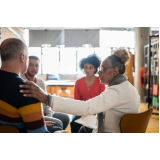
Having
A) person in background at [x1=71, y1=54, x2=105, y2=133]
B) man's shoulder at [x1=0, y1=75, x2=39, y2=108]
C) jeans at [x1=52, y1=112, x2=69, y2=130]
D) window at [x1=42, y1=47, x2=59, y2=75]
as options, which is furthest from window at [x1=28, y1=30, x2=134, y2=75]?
man's shoulder at [x1=0, y1=75, x2=39, y2=108]

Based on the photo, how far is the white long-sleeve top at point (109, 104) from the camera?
3.98ft

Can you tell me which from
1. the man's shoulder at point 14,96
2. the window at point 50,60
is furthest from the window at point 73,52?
the man's shoulder at point 14,96

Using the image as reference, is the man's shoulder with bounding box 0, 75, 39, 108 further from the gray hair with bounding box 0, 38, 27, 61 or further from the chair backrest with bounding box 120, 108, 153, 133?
the chair backrest with bounding box 120, 108, 153, 133

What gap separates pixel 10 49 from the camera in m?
1.09

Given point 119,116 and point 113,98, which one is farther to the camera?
point 119,116

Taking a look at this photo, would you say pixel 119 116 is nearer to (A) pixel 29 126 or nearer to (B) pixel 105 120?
(B) pixel 105 120

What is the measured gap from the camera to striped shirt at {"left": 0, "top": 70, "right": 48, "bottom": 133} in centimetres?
100

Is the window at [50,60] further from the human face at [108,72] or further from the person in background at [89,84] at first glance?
the human face at [108,72]

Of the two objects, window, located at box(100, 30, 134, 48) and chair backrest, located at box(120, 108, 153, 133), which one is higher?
window, located at box(100, 30, 134, 48)

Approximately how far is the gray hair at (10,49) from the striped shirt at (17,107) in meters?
0.11

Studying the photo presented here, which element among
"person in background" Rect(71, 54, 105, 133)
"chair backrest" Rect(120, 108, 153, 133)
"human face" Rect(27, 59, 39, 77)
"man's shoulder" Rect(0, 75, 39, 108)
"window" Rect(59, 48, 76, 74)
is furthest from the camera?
"window" Rect(59, 48, 76, 74)

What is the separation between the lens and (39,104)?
103cm
